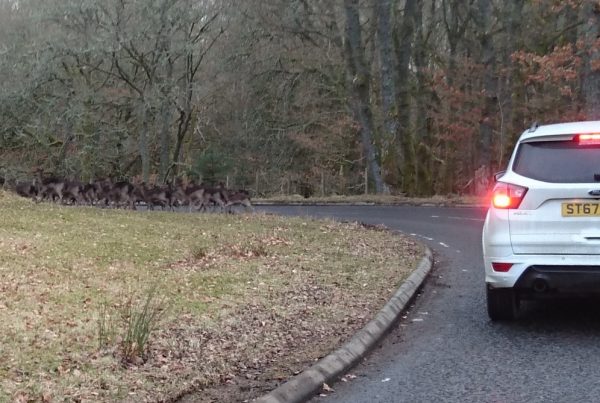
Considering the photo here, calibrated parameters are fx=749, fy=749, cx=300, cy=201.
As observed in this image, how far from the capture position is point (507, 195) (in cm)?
700

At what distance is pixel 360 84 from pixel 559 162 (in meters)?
25.8

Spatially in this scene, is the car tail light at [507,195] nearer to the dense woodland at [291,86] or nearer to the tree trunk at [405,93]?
the dense woodland at [291,86]

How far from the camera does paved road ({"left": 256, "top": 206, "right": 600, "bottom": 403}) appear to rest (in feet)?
18.0

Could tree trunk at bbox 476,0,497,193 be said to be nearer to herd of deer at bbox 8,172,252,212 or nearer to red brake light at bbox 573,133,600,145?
herd of deer at bbox 8,172,252,212

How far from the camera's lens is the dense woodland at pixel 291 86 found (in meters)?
29.8

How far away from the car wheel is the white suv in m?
0.23

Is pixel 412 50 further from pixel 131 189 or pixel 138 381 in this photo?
pixel 138 381

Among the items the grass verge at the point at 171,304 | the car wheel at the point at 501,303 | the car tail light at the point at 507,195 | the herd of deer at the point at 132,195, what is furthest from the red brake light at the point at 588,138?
the herd of deer at the point at 132,195

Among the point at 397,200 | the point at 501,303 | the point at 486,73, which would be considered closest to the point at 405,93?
the point at 486,73

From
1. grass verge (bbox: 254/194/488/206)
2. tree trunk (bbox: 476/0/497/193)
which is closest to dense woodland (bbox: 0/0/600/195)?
tree trunk (bbox: 476/0/497/193)

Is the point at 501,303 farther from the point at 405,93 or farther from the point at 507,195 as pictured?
the point at 405,93

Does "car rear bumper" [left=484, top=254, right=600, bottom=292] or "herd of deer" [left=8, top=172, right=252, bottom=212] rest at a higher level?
"herd of deer" [left=8, top=172, right=252, bottom=212]

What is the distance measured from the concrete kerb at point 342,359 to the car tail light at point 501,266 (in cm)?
124

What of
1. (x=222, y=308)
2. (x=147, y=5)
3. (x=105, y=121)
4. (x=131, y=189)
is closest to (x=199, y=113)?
(x=105, y=121)
